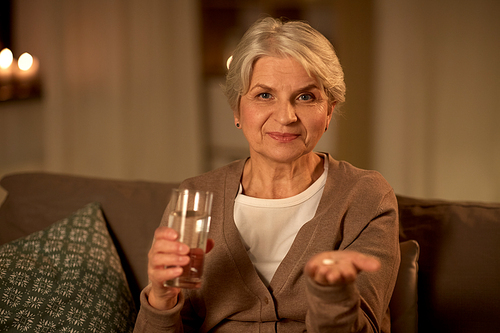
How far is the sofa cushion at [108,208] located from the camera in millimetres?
1636

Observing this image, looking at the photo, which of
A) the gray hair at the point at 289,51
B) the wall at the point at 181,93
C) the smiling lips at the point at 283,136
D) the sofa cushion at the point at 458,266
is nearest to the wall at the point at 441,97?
the wall at the point at 181,93

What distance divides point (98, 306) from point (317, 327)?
2.25 feet

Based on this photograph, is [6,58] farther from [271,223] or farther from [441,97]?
[441,97]

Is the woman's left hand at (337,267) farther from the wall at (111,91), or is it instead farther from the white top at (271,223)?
the wall at (111,91)

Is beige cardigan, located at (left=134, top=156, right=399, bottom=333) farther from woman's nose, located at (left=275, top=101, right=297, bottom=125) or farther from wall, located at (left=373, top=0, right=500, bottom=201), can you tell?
wall, located at (left=373, top=0, right=500, bottom=201)

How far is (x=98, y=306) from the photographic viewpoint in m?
1.33

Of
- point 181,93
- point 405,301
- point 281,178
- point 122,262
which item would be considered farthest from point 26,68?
point 405,301

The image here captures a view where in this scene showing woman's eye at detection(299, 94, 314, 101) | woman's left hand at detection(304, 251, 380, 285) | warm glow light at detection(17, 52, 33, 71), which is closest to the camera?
woman's left hand at detection(304, 251, 380, 285)

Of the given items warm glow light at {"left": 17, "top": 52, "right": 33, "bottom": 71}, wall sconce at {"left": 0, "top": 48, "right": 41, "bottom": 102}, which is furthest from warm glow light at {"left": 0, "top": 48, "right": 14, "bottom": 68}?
warm glow light at {"left": 17, "top": 52, "right": 33, "bottom": 71}

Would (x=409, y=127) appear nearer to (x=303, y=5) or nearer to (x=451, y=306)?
(x=303, y=5)

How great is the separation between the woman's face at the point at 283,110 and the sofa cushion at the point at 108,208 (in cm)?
55

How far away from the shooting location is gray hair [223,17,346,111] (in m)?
1.25

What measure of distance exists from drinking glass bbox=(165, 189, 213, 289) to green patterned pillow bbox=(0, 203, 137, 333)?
0.46 m

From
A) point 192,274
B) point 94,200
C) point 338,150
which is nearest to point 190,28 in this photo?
point 338,150
